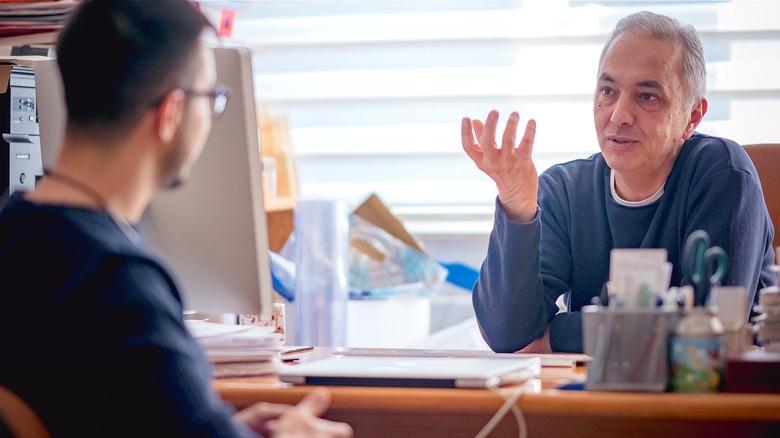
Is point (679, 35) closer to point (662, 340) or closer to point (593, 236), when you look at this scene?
point (593, 236)

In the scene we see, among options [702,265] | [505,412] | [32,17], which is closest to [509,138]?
[702,265]

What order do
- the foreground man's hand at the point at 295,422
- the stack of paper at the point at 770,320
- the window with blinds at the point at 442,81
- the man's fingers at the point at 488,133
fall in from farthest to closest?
the window with blinds at the point at 442,81, the man's fingers at the point at 488,133, the stack of paper at the point at 770,320, the foreground man's hand at the point at 295,422

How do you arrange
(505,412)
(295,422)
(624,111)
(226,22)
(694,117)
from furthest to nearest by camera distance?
1. (226,22)
2. (694,117)
3. (624,111)
4. (505,412)
5. (295,422)

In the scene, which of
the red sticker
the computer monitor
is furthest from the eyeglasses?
the red sticker

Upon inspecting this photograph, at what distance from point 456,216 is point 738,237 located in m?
1.17

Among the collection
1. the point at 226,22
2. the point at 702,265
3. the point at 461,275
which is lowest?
the point at 461,275

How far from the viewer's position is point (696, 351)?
1.18 m

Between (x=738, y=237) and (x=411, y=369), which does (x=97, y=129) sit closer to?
(x=411, y=369)

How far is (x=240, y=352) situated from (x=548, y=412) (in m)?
0.47

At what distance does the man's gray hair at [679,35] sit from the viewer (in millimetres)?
2043

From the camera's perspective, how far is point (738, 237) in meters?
1.86

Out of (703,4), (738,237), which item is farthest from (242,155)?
(703,4)

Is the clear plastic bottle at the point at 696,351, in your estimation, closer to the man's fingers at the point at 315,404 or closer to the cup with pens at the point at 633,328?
Answer: the cup with pens at the point at 633,328

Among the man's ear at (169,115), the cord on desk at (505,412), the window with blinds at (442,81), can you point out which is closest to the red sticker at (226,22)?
the window with blinds at (442,81)
